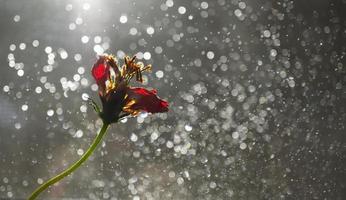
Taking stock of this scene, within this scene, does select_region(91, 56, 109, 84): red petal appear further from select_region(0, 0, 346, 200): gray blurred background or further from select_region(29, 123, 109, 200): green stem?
select_region(0, 0, 346, 200): gray blurred background

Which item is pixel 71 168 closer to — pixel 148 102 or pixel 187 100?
pixel 148 102

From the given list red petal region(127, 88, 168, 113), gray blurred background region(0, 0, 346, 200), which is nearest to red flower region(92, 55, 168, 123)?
red petal region(127, 88, 168, 113)

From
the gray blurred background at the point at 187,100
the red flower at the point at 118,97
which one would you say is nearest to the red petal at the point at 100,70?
the red flower at the point at 118,97

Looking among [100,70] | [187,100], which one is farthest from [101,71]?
[187,100]

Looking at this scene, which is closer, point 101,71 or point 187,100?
point 101,71

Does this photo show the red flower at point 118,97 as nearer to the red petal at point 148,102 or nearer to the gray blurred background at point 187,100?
the red petal at point 148,102

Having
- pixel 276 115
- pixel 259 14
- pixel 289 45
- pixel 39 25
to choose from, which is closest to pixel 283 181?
pixel 276 115
